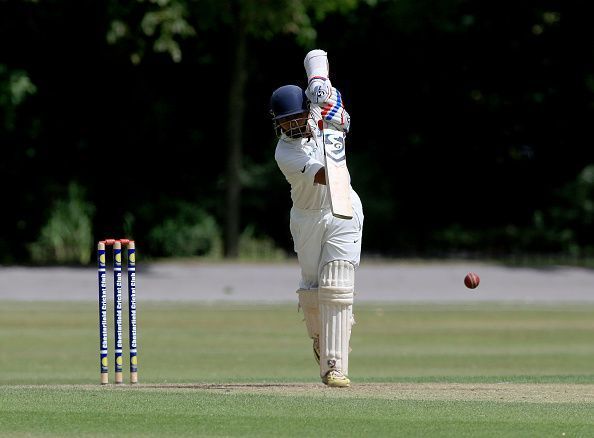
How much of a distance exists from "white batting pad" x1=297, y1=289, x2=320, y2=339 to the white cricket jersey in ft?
1.78

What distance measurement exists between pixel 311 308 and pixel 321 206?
0.66m

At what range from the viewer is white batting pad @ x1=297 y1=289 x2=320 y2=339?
9.63 m

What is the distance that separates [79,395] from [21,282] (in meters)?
14.1

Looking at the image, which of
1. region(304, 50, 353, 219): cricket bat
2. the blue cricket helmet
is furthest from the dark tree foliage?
region(304, 50, 353, 219): cricket bat

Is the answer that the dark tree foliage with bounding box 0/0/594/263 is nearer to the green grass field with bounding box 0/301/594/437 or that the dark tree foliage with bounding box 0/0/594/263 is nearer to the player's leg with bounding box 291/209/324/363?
the green grass field with bounding box 0/301/594/437

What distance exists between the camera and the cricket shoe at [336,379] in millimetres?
9438

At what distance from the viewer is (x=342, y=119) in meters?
9.38

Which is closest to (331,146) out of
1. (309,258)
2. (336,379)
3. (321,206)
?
(321,206)

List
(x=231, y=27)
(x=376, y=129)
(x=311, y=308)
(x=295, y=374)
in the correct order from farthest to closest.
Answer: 1. (x=376, y=129)
2. (x=231, y=27)
3. (x=295, y=374)
4. (x=311, y=308)

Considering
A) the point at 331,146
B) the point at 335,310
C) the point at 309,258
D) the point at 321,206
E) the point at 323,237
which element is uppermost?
the point at 331,146

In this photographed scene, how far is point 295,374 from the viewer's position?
12828 millimetres

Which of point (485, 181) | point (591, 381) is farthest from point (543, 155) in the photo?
point (591, 381)

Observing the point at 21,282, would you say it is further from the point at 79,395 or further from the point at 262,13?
the point at 79,395

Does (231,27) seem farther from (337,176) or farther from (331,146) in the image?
(337,176)
